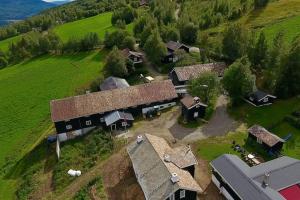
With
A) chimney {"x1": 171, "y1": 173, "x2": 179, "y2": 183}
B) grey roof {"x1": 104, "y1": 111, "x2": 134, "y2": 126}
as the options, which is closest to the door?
grey roof {"x1": 104, "y1": 111, "x2": 134, "y2": 126}

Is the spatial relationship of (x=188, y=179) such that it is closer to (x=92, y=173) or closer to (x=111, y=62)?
(x=92, y=173)

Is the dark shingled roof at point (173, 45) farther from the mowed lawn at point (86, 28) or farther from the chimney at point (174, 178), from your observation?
the chimney at point (174, 178)

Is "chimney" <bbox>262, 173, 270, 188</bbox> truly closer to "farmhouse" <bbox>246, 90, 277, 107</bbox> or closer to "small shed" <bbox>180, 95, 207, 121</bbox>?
"small shed" <bbox>180, 95, 207, 121</bbox>

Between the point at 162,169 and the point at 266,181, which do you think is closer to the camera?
the point at 266,181

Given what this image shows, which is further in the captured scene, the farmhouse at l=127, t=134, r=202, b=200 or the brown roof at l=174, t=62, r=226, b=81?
the brown roof at l=174, t=62, r=226, b=81

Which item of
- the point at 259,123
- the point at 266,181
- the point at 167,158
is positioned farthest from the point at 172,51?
the point at 266,181

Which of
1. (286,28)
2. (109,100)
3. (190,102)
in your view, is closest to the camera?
(190,102)

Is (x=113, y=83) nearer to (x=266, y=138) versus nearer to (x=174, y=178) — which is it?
(x=266, y=138)
